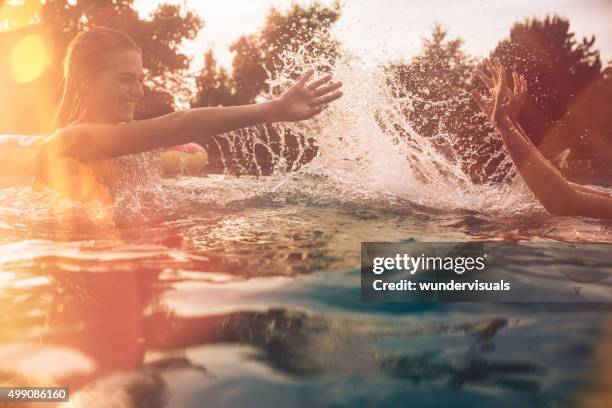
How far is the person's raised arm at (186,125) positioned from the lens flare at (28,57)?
1792 centimetres

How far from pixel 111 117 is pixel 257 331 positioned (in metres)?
2.34

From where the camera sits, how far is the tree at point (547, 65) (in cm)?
1805

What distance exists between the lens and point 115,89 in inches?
129

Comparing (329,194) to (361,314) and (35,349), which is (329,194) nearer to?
(361,314)

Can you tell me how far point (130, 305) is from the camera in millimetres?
1611

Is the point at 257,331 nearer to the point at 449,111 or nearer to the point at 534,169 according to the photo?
→ the point at 534,169

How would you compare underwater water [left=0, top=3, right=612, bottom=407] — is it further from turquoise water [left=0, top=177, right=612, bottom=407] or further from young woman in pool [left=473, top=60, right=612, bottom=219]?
young woman in pool [left=473, top=60, right=612, bottom=219]

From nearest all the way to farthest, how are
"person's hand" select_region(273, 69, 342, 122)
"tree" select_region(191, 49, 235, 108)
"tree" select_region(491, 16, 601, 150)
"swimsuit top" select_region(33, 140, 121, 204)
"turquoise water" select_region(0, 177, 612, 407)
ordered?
"turquoise water" select_region(0, 177, 612, 407) < "person's hand" select_region(273, 69, 342, 122) < "swimsuit top" select_region(33, 140, 121, 204) < "tree" select_region(491, 16, 601, 150) < "tree" select_region(191, 49, 235, 108)

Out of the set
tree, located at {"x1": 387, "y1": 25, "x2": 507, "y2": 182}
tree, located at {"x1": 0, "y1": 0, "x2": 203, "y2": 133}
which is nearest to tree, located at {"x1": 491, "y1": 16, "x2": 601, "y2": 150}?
tree, located at {"x1": 387, "y1": 25, "x2": 507, "y2": 182}

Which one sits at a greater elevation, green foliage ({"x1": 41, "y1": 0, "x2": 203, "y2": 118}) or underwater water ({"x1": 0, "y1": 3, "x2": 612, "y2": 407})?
green foliage ({"x1": 41, "y1": 0, "x2": 203, "y2": 118})

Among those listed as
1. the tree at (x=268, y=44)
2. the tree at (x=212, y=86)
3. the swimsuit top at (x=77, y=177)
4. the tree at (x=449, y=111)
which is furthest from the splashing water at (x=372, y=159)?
the tree at (x=268, y=44)

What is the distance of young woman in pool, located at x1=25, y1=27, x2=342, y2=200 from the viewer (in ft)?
8.41

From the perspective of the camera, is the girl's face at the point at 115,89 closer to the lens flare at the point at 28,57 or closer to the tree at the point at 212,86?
the lens flare at the point at 28,57

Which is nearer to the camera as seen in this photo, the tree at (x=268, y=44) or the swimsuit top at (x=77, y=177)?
the swimsuit top at (x=77, y=177)
